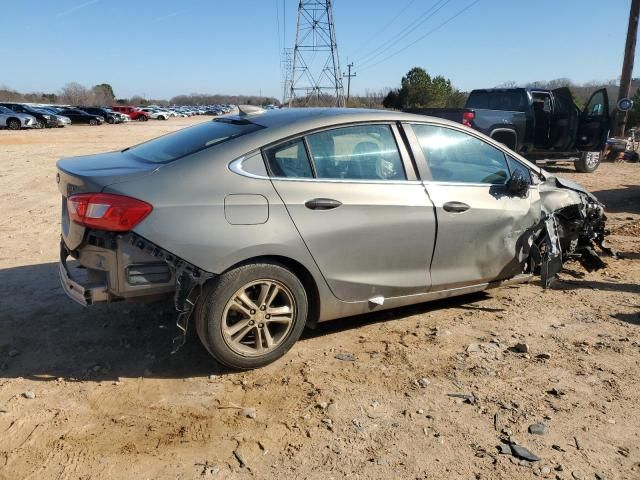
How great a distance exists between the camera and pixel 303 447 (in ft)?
9.18

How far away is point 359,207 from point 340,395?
1262mm

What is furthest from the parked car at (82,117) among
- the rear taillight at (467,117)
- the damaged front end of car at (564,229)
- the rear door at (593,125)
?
the damaged front end of car at (564,229)

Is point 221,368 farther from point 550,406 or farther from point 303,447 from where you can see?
point 550,406

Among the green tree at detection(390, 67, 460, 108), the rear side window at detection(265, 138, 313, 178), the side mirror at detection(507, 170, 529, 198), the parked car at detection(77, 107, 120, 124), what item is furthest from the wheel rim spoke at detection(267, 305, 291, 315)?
the parked car at detection(77, 107, 120, 124)

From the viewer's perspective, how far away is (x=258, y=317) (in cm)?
343

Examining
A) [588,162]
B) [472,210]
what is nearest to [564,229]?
[472,210]

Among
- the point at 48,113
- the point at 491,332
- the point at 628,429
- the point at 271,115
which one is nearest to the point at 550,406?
the point at 628,429

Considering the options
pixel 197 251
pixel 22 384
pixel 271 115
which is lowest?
pixel 22 384

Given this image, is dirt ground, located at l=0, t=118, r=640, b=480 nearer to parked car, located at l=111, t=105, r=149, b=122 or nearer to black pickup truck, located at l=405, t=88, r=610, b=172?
black pickup truck, located at l=405, t=88, r=610, b=172

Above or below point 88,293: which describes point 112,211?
above

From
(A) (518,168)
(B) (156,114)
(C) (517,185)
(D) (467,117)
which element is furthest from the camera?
(B) (156,114)

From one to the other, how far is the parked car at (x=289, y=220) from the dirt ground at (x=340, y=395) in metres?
0.33

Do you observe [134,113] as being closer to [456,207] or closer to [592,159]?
[592,159]

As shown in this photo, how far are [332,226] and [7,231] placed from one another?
5304 mm
